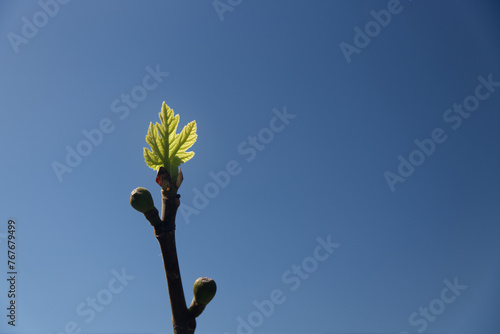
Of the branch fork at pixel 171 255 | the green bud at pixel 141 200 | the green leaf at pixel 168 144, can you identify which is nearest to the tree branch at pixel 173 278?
the branch fork at pixel 171 255

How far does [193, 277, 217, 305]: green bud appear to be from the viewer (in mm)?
1789

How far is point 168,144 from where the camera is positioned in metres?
1.88

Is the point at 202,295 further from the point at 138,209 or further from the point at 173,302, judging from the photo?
the point at 138,209

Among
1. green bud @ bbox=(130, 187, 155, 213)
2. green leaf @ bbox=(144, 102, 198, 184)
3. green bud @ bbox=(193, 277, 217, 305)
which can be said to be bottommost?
green bud @ bbox=(193, 277, 217, 305)

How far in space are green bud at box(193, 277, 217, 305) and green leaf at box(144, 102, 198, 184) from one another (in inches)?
21.0

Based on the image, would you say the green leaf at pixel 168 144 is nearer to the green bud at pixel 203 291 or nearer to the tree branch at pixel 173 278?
the tree branch at pixel 173 278

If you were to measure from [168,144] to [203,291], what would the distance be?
0.76 meters

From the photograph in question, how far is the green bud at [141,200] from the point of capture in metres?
1.79

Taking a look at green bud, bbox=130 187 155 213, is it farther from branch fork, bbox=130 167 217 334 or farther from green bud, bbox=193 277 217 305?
green bud, bbox=193 277 217 305

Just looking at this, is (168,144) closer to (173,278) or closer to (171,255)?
(171,255)

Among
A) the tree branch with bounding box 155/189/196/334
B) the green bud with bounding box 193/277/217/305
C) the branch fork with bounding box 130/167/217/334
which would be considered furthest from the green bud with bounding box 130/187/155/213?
the green bud with bounding box 193/277/217/305

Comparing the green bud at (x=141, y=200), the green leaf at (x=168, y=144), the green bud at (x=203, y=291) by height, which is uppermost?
the green leaf at (x=168, y=144)

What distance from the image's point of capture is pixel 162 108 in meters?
1.86

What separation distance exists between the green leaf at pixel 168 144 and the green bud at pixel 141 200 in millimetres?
151
